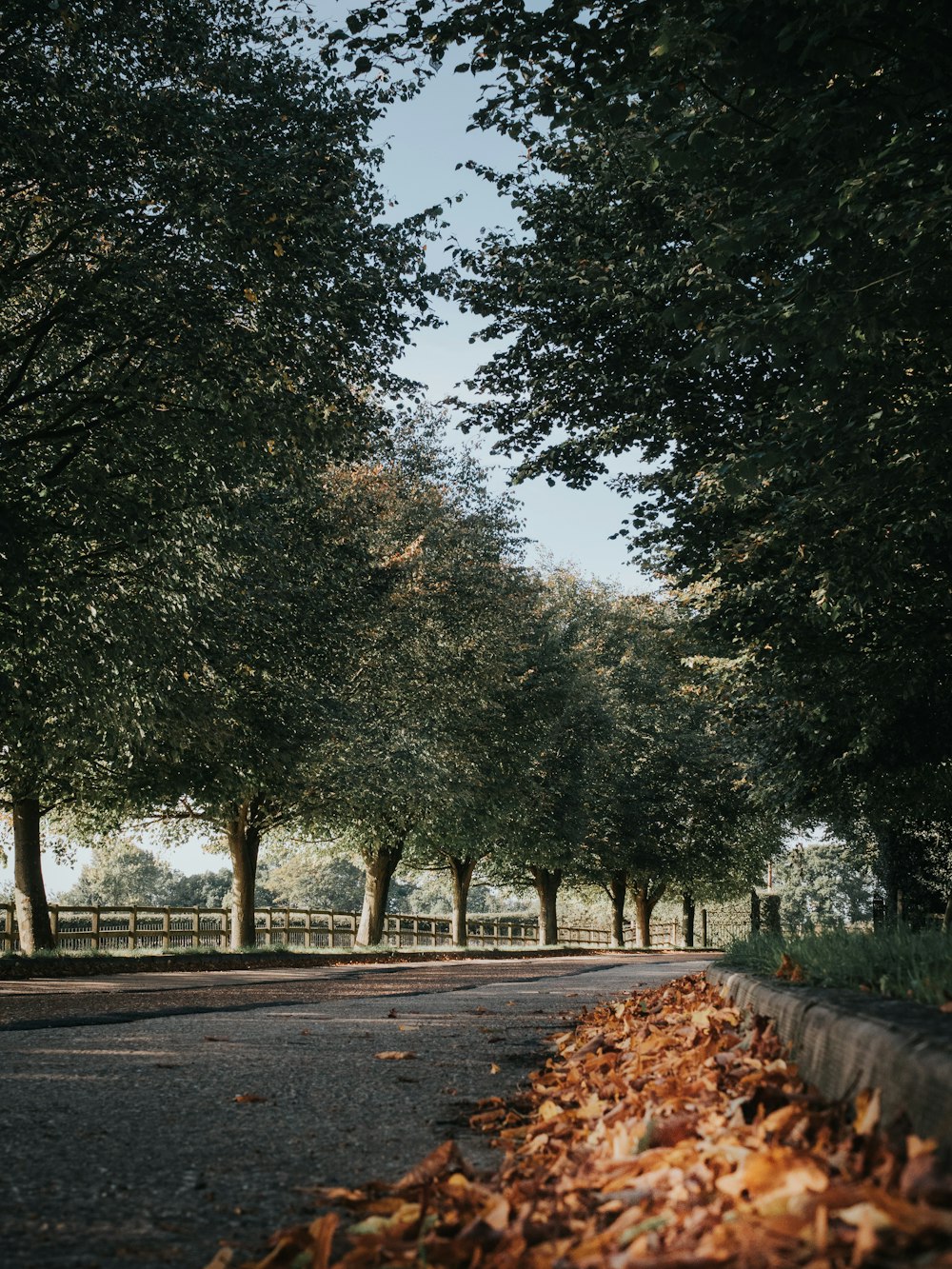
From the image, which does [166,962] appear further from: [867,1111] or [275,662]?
[867,1111]

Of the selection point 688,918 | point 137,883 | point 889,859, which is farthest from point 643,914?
point 137,883

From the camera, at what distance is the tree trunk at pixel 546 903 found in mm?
38250

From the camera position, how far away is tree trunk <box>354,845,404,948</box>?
28484 mm

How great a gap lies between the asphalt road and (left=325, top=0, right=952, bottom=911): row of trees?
14.0 ft

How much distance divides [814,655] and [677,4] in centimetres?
795

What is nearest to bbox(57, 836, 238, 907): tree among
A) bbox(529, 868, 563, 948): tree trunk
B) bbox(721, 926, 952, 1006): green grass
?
bbox(529, 868, 563, 948): tree trunk

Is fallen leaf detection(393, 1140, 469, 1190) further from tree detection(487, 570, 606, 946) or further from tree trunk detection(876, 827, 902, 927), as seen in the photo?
tree detection(487, 570, 606, 946)

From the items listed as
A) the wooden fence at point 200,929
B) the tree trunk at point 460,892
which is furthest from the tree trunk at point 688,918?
the tree trunk at point 460,892

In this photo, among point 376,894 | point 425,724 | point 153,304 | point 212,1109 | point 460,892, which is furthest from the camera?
point 460,892

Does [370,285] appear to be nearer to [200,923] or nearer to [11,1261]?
[11,1261]

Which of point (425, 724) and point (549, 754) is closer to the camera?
point (425, 724)

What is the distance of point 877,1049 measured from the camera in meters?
2.23

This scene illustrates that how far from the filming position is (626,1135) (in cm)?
254

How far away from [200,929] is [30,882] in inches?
383
